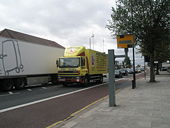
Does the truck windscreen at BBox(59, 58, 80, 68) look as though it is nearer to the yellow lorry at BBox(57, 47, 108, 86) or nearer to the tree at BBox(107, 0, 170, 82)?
the yellow lorry at BBox(57, 47, 108, 86)

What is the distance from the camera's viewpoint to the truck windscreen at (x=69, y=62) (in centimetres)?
1753

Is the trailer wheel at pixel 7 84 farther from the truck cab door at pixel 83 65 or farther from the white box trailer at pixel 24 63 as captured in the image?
the truck cab door at pixel 83 65

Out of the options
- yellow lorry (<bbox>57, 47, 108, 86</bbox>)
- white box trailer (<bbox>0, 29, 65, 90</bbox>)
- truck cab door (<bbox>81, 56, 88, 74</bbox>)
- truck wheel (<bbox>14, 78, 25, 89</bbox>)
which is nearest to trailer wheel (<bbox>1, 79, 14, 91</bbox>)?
white box trailer (<bbox>0, 29, 65, 90</bbox>)

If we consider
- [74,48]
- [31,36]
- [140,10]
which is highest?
[31,36]

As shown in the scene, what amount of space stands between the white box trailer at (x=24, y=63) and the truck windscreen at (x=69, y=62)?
2.18m

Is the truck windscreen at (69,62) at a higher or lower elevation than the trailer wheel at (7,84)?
higher

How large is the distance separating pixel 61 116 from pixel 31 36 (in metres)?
48.4

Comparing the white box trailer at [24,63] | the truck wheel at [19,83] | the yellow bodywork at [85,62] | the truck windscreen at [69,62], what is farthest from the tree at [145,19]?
the truck wheel at [19,83]

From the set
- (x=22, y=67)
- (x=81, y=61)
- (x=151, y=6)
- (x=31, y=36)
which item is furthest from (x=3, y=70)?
(x=31, y=36)

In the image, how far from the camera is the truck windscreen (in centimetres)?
1753

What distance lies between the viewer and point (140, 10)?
19.2m

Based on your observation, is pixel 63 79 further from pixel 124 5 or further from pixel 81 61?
pixel 124 5

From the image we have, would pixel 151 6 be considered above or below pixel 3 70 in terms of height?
above

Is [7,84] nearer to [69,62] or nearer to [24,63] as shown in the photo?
[24,63]
